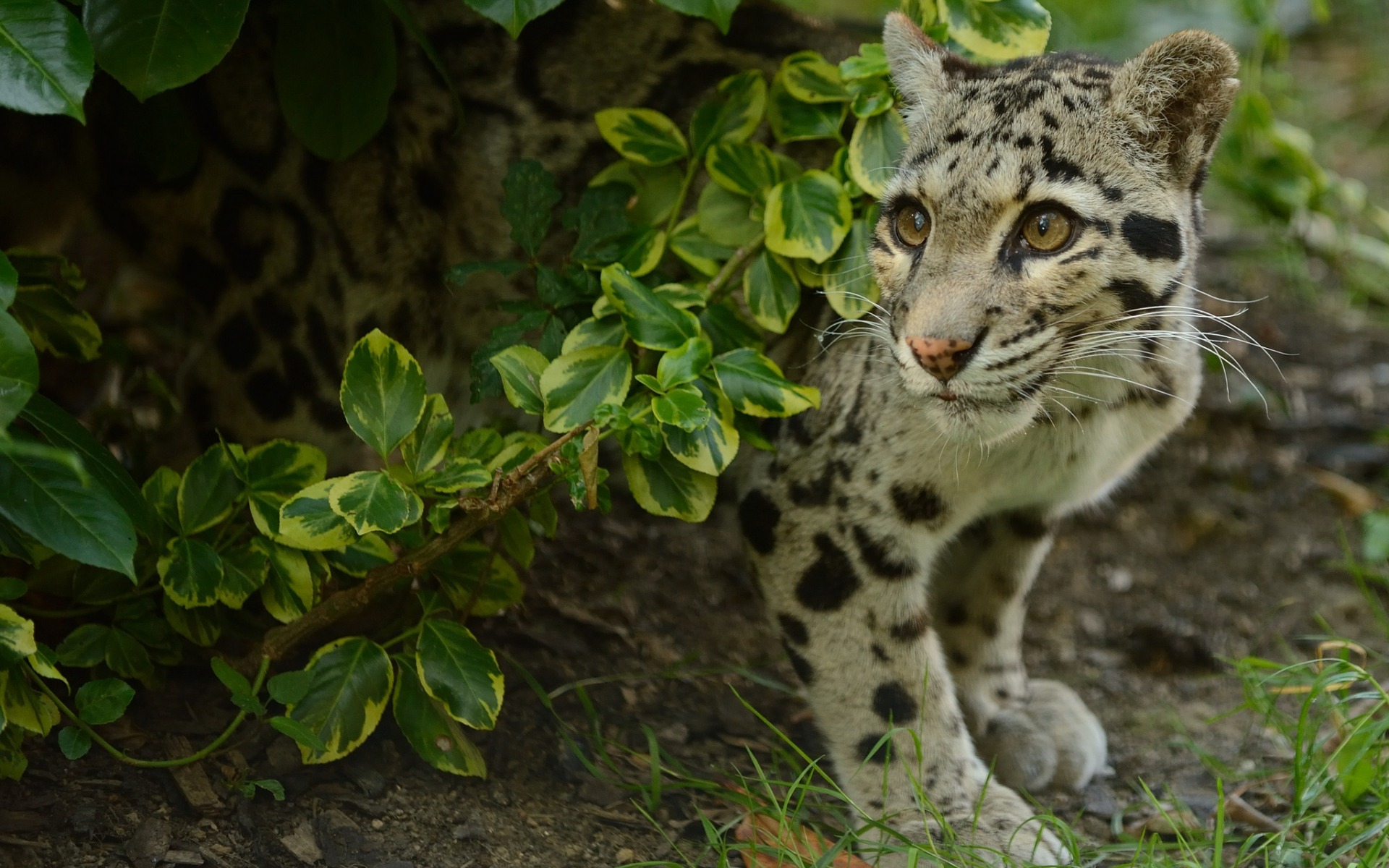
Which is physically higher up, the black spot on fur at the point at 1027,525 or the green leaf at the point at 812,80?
the green leaf at the point at 812,80

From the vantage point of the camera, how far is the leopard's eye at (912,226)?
2979 mm

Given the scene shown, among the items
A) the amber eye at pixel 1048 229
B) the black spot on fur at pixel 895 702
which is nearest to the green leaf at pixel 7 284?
the amber eye at pixel 1048 229

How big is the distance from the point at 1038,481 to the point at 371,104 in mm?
1842

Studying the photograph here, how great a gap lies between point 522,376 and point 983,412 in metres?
0.97

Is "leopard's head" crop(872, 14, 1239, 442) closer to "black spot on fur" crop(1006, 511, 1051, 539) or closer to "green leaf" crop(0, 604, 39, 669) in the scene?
"black spot on fur" crop(1006, 511, 1051, 539)

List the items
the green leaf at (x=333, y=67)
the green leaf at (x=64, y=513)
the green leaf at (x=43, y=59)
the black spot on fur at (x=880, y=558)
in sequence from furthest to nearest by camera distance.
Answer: the black spot on fur at (x=880, y=558) < the green leaf at (x=333, y=67) < the green leaf at (x=64, y=513) < the green leaf at (x=43, y=59)

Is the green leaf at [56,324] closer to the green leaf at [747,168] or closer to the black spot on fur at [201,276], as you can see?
the black spot on fur at [201,276]

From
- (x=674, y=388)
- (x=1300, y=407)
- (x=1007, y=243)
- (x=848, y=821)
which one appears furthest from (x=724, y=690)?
(x=1300, y=407)

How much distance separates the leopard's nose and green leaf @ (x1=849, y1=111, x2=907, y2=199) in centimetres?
54

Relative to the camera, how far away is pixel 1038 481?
3404mm

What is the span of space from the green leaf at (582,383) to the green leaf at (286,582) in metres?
0.63

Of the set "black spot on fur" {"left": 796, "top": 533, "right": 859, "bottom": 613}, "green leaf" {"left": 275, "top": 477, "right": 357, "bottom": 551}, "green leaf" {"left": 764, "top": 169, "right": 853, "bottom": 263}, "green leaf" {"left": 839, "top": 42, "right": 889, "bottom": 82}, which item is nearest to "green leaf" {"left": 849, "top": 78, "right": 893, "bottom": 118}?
"green leaf" {"left": 839, "top": 42, "right": 889, "bottom": 82}

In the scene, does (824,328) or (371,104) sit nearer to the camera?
(371,104)

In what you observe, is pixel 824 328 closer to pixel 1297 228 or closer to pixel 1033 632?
pixel 1033 632
